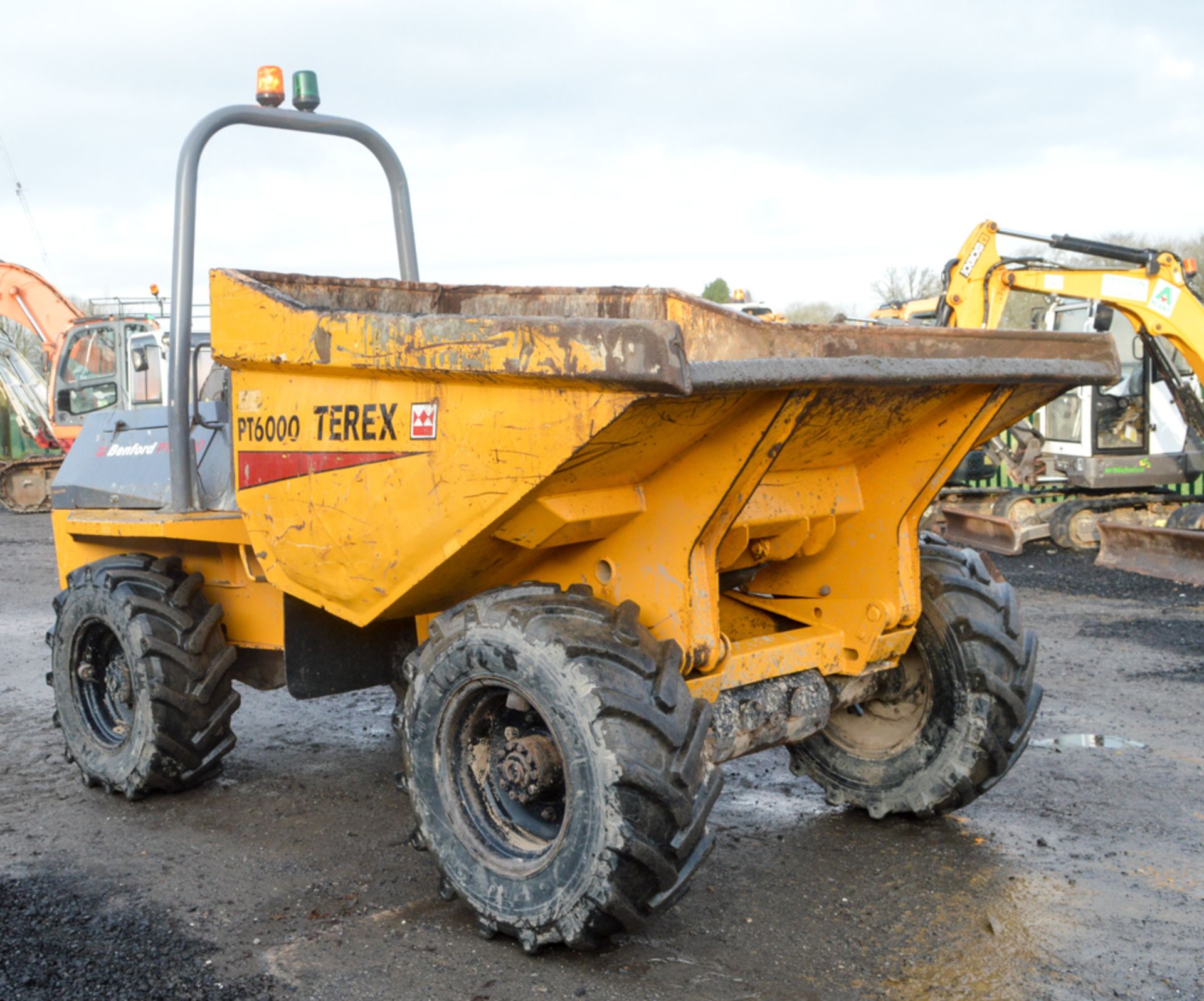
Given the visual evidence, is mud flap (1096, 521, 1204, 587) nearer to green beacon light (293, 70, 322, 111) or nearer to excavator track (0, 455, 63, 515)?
green beacon light (293, 70, 322, 111)

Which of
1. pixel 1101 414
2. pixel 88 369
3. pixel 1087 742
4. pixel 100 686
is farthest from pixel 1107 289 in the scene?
pixel 88 369

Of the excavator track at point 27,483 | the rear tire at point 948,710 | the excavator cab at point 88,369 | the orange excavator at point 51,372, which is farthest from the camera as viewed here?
the excavator track at point 27,483

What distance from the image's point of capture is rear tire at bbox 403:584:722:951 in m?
2.99

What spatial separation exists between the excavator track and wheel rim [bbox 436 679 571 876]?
51.9ft

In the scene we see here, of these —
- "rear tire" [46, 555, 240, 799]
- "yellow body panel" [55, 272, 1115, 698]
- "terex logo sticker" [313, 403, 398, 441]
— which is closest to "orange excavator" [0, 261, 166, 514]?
"rear tire" [46, 555, 240, 799]

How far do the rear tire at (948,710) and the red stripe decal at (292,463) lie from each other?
1889 mm

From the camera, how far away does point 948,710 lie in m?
4.05

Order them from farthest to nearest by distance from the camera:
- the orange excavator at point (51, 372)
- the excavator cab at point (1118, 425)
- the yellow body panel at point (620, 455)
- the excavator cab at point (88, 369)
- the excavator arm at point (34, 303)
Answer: the excavator arm at point (34, 303), the orange excavator at point (51, 372), the excavator cab at point (88, 369), the excavator cab at point (1118, 425), the yellow body panel at point (620, 455)

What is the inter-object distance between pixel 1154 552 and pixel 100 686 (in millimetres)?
8267

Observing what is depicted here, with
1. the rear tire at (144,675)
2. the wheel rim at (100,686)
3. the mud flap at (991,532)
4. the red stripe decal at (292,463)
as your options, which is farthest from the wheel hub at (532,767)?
the mud flap at (991,532)

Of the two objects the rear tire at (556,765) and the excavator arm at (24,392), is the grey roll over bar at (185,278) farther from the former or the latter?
the excavator arm at (24,392)

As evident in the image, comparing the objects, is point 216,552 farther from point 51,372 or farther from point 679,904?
point 51,372

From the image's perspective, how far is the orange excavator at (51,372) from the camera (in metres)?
15.8

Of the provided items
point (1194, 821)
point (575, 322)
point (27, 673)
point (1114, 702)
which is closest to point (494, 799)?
point (575, 322)
